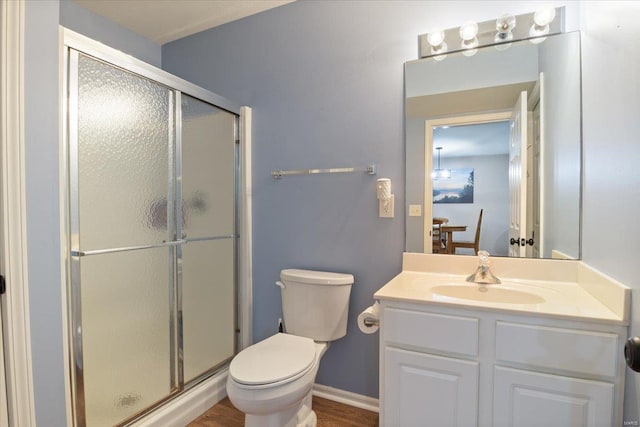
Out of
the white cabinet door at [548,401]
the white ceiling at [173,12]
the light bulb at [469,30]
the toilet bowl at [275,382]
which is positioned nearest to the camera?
the white cabinet door at [548,401]

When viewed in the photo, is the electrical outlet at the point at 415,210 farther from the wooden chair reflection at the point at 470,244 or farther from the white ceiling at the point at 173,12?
the white ceiling at the point at 173,12

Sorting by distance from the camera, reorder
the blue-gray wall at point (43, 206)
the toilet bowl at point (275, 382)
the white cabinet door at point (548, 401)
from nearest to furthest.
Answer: the white cabinet door at point (548, 401), the blue-gray wall at point (43, 206), the toilet bowl at point (275, 382)

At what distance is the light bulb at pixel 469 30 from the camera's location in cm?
163

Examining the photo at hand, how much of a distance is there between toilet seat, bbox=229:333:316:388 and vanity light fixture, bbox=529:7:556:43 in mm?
1871

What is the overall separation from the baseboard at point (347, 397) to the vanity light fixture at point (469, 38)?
77.6 inches

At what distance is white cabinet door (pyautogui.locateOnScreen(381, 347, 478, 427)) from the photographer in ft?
3.98

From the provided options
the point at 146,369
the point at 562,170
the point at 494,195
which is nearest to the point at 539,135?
the point at 562,170

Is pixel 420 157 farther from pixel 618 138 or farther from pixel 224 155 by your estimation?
pixel 224 155

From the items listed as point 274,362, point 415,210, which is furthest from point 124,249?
point 415,210

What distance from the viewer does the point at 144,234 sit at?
1709 millimetres

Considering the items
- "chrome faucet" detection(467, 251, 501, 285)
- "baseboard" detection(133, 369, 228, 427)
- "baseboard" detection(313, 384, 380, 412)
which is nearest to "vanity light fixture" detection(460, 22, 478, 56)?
"chrome faucet" detection(467, 251, 501, 285)

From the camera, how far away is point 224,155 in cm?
217

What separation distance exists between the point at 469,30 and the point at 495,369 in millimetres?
1544

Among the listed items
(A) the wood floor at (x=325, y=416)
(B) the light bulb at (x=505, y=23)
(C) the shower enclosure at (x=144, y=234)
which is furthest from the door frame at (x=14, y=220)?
(B) the light bulb at (x=505, y=23)
